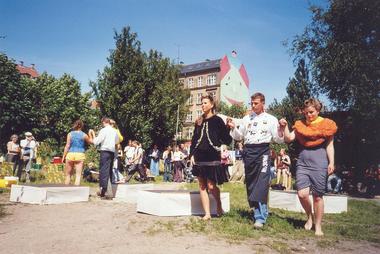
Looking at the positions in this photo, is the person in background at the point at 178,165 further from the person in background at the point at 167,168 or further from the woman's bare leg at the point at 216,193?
the woman's bare leg at the point at 216,193

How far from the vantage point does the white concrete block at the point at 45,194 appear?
775cm

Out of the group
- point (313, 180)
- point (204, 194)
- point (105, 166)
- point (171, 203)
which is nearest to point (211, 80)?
point (105, 166)

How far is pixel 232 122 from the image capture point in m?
5.96

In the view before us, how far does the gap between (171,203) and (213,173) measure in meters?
0.98

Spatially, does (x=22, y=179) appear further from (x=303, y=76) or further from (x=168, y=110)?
(x=303, y=76)

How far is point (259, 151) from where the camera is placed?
18.7 feet

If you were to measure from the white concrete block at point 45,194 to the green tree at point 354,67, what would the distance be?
50.4 ft

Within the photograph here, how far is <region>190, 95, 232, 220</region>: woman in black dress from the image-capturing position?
6070 millimetres

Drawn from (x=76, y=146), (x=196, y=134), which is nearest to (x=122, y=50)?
(x=76, y=146)

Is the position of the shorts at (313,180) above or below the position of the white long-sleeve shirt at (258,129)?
below

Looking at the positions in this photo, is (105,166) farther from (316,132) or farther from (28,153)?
(28,153)

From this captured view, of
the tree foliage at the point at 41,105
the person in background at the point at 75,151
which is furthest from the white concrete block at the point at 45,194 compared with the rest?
the tree foliage at the point at 41,105

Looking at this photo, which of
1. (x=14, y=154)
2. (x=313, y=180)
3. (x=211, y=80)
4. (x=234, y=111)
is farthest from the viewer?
(x=211, y=80)

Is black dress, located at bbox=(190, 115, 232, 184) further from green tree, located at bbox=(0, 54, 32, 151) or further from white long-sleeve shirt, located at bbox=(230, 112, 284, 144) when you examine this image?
green tree, located at bbox=(0, 54, 32, 151)
